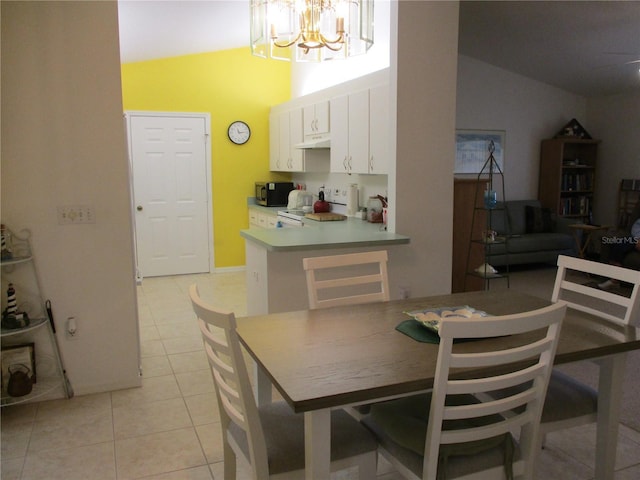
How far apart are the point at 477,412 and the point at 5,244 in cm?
271

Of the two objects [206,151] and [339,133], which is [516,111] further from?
[206,151]

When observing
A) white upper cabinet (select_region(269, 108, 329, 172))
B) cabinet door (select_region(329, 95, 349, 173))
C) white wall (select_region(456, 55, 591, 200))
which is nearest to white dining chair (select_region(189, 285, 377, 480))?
cabinet door (select_region(329, 95, 349, 173))

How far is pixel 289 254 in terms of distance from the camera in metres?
3.53

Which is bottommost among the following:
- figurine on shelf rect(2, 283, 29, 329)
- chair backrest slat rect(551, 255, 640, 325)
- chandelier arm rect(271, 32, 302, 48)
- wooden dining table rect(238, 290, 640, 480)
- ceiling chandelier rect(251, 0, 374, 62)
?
figurine on shelf rect(2, 283, 29, 329)

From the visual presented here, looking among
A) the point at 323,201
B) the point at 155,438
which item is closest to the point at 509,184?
the point at 323,201

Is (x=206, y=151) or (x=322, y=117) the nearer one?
(x=322, y=117)

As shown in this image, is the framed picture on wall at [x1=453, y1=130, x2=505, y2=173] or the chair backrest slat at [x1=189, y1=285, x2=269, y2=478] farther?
the framed picture on wall at [x1=453, y1=130, x2=505, y2=173]

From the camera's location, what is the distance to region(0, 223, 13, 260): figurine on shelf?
2923mm

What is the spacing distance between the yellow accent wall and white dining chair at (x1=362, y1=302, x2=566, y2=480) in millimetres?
5225

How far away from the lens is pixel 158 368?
3668 millimetres

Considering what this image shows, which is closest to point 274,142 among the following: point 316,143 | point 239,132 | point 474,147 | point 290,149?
point 239,132

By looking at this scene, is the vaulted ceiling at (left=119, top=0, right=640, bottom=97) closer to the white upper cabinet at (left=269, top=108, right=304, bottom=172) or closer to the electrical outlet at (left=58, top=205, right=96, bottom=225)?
the white upper cabinet at (left=269, top=108, right=304, bottom=172)

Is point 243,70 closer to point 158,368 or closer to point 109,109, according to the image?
point 109,109

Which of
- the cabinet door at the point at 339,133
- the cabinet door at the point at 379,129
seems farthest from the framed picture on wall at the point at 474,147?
the cabinet door at the point at 379,129
